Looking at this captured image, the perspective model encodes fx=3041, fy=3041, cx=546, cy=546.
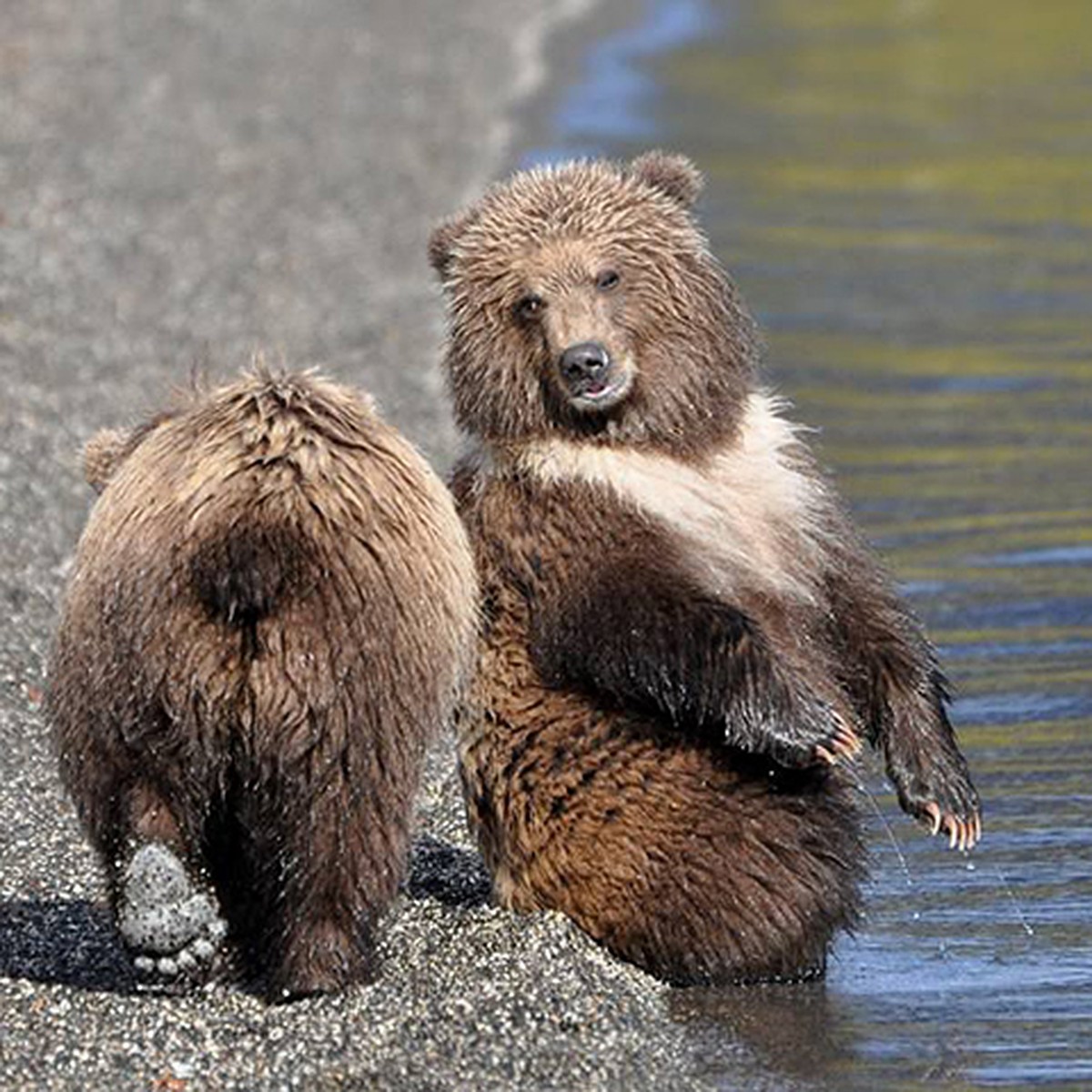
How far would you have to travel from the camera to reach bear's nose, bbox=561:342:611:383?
7316 mm

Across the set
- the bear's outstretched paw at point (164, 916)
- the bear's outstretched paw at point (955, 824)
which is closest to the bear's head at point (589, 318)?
the bear's outstretched paw at point (955, 824)

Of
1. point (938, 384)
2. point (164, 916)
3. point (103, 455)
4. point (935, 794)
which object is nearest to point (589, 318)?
point (103, 455)

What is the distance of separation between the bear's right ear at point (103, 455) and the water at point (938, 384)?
188 centimetres

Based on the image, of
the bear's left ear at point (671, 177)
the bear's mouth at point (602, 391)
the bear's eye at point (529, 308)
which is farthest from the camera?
the bear's left ear at point (671, 177)

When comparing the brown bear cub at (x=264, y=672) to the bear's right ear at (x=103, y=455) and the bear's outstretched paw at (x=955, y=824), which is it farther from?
the bear's outstretched paw at (x=955, y=824)

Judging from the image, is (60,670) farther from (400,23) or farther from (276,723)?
(400,23)

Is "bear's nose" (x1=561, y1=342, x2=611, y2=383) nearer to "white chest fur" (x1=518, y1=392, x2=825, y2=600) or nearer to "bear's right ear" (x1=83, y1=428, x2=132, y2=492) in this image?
"white chest fur" (x1=518, y1=392, x2=825, y2=600)

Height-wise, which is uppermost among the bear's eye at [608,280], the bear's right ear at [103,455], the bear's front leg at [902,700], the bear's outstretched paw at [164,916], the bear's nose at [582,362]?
the bear's eye at [608,280]

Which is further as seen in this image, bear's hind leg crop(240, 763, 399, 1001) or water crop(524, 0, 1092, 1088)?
water crop(524, 0, 1092, 1088)

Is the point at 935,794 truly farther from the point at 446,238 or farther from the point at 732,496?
the point at 446,238

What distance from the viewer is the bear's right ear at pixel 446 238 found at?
25.2 feet

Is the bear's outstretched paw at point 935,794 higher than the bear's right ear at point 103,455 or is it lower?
lower

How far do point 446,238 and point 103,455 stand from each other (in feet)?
3.39

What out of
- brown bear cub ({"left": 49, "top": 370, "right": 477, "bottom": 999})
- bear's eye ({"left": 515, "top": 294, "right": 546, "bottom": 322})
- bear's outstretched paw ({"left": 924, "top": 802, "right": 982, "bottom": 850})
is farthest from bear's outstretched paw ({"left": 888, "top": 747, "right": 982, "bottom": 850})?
bear's eye ({"left": 515, "top": 294, "right": 546, "bottom": 322})
